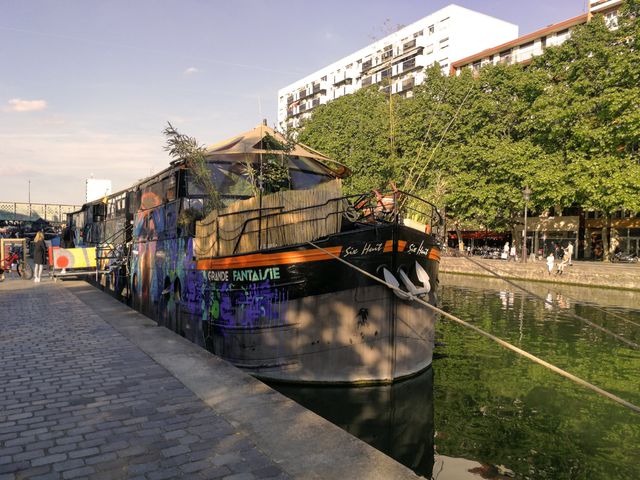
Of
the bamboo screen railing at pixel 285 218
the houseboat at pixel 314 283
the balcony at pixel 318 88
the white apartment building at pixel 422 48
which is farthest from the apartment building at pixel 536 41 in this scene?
the bamboo screen railing at pixel 285 218

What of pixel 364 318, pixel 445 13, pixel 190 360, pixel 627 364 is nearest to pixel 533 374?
pixel 627 364

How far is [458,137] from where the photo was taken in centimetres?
4116

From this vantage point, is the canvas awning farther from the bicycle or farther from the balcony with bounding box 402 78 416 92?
the balcony with bounding box 402 78 416 92

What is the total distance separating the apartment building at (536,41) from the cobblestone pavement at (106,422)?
45.6 metres

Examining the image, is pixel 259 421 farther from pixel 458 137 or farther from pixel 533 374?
pixel 458 137

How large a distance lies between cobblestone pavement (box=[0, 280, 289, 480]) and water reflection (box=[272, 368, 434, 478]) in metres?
2.59

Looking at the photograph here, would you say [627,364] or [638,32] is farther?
[638,32]

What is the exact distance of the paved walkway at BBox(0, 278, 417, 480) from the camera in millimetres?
3641

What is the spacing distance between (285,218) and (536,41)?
53.8 metres

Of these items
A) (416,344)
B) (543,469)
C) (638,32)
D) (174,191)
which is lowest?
(543,469)

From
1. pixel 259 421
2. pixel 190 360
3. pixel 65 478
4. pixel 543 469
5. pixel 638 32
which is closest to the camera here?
pixel 65 478

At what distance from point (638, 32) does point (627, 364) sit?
2831 centimetres

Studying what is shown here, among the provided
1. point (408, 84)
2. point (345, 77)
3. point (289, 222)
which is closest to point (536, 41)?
point (408, 84)

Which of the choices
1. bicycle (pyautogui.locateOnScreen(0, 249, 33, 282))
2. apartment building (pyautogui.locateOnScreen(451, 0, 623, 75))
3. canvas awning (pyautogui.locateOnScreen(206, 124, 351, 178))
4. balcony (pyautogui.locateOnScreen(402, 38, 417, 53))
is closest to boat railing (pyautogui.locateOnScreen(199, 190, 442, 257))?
canvas awning (pyautogui.locateOnScreen(206, 124, 351, 178))
